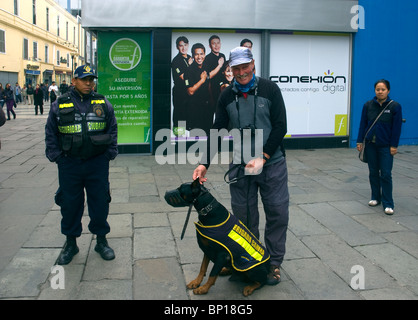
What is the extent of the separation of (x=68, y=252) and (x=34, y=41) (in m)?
41.7

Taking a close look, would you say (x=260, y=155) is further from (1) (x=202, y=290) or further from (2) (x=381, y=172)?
(2) (x=381, y=172)

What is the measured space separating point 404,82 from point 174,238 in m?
8.69

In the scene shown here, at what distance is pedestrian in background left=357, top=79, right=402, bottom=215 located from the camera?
5.55 m

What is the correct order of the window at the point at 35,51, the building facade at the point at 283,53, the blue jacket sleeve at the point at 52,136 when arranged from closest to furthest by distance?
the blue jacket sleeve at the point at 52,136
the building facade at the point at 283,53
the window at the point at 35,51

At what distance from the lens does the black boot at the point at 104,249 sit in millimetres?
4039

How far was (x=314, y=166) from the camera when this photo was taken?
861 cm

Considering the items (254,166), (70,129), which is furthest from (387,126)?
(70,129)

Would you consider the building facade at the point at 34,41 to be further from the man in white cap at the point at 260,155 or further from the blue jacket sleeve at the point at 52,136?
the man in white cap at the point at 260,155

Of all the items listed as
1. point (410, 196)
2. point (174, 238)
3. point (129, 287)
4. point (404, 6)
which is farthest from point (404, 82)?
point (129, 287)

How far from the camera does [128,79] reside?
9430 millimetres

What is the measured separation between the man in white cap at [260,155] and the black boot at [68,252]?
1.58m

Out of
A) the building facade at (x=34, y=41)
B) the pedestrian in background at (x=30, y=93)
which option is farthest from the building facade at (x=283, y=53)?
the building facade at (x=34, y=41)

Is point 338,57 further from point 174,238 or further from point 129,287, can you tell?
point 129,287

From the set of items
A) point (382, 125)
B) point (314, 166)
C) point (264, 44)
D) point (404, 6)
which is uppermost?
point (404, 6)
